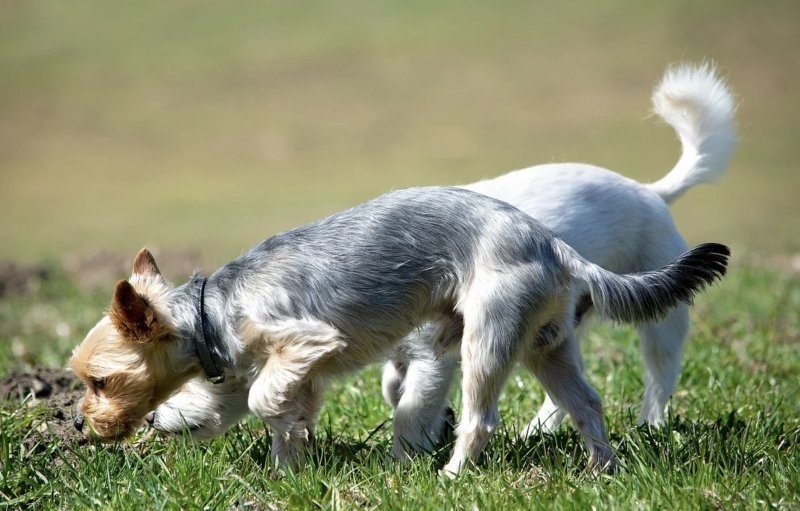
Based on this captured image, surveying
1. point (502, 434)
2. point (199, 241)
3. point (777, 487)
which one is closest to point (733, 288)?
point (502, 434)

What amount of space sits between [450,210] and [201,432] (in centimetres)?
171

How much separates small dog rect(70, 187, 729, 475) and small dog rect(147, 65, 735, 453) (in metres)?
0.28

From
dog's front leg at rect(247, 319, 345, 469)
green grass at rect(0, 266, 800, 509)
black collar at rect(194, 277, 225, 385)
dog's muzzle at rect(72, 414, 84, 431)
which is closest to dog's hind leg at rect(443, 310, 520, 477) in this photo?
green grass at rect(0, 266, 800, 509)

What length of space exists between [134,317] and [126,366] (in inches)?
10.7

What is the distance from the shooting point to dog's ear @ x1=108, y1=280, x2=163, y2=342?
14.0 feet

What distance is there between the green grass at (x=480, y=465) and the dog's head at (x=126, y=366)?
160 millimetres

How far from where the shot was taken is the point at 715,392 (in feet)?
19.2

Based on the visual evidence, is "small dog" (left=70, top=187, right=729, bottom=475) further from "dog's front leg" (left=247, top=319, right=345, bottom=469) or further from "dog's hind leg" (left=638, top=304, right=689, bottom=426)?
"dog's hind leg" (left=638, top=304, right=689, bottom=426)

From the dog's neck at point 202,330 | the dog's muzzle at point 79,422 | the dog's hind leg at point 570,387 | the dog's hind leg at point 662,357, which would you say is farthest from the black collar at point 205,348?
the dog's hind leg at point 662,357

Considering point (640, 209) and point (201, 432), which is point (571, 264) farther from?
point (201, 432)

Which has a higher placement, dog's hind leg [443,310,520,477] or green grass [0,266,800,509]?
dog's hind leg [443,310,520,477]

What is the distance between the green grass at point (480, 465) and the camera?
3697 millimetres

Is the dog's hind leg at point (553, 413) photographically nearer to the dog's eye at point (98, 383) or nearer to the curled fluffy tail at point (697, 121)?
the curled fluffy tail at point (697, 121)

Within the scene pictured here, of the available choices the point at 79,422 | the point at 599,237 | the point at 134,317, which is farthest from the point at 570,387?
the point at 79,422
